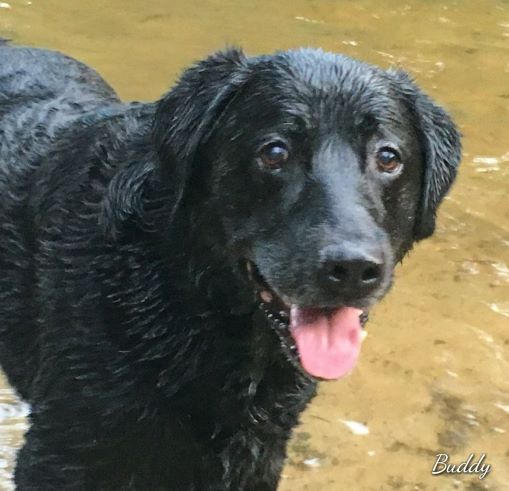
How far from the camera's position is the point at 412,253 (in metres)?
4.80

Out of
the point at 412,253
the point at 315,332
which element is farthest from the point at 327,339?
the point at 412,253

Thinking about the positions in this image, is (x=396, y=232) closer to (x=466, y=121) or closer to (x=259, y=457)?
(x=259, y=457)

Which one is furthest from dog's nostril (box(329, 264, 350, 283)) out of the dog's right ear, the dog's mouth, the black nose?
the dog's right ear

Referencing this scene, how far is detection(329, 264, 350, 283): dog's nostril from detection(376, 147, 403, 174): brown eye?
403 mm

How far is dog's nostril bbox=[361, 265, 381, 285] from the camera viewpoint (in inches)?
93.5

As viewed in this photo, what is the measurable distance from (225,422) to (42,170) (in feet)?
3.36

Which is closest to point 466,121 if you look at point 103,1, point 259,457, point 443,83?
point 443,83

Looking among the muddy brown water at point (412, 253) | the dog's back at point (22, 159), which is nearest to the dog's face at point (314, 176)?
the dog's back at point (22, 159)

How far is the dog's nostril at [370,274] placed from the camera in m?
2.38

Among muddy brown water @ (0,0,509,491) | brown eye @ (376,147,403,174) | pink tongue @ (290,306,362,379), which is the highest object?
brown eye @ (376,147,403,174)

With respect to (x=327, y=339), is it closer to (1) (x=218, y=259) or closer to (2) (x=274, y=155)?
(1) (x=218, y=259)

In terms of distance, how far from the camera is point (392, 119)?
106 inches

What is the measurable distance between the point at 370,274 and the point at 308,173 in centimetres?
34

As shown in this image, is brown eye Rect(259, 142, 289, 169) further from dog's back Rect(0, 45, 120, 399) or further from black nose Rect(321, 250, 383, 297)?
dog's back Rect(0, 45, 120, 399)
